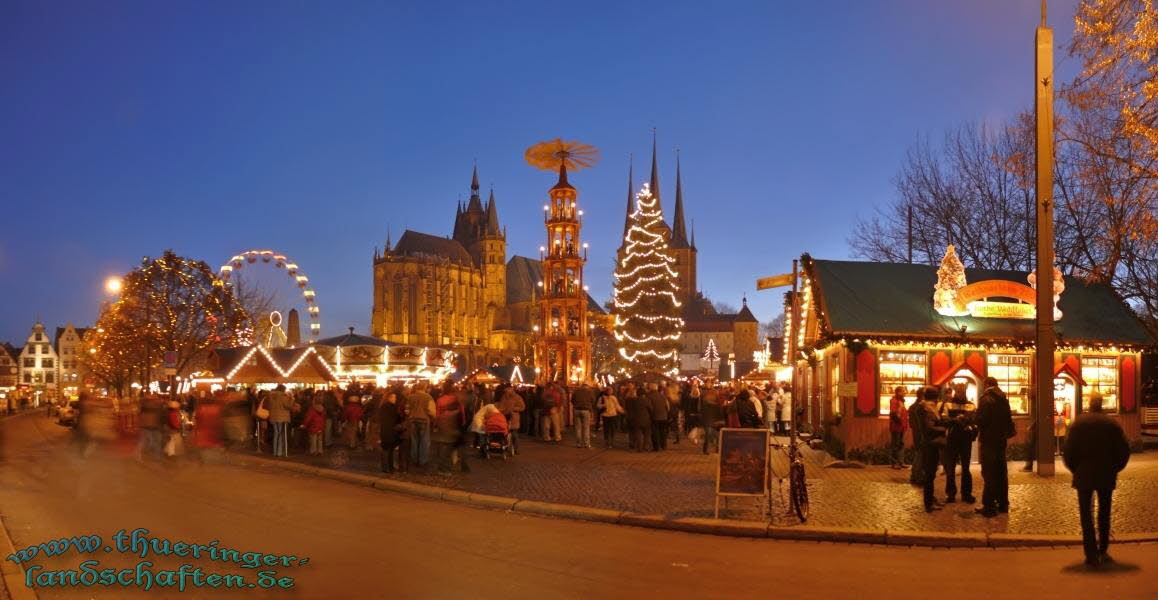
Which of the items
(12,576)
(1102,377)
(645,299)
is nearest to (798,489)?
(12,576)

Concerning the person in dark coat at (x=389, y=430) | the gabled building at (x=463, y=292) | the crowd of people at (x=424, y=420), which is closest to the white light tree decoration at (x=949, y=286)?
the crowd of people at (x=424, y=420)

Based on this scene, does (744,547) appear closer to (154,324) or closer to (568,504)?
(568,504)

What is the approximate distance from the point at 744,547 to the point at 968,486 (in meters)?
4.40

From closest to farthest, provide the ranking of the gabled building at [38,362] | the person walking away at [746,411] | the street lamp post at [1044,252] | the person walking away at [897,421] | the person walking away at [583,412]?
the street lamp post at [1044,252] → the person walking away at [897,421] → the person walking away at [746,411] → the person walking away at [583,412] → the gabled building at [38,362]

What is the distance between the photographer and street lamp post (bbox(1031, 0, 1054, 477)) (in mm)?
15203

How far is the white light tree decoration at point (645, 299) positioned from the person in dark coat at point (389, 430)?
2131 inches

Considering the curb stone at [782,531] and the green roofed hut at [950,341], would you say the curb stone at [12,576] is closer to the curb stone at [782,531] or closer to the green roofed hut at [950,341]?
the curb stone at [782,531]

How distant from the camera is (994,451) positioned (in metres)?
11.7

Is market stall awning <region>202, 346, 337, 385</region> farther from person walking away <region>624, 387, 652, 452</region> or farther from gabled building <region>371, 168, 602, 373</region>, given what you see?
gabled building <region>371, 168, 602, 373</region>

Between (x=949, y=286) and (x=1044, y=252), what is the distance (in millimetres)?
4430

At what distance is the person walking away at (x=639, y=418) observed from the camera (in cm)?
2208

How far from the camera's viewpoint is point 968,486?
1279 centimetres

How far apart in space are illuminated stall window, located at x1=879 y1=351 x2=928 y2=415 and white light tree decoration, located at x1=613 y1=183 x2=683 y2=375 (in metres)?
50.7

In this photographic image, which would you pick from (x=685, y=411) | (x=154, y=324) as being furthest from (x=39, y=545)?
(x=154, y=324)
